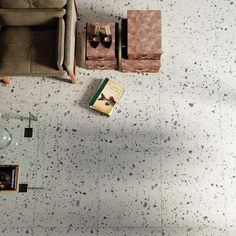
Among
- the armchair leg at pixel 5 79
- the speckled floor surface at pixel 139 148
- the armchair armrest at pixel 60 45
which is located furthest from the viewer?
the armchair leg at pixel 5 79

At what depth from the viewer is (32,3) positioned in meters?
3.28

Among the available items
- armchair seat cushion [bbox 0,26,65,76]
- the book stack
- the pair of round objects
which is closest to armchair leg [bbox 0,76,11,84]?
armchair seat cushion [bbox 0,26,65,76]

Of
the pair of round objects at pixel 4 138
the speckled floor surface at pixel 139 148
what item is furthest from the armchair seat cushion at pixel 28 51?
the pair of round objects at pixel 4 138

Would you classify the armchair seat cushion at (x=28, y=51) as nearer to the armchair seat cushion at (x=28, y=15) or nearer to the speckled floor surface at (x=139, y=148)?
the armchair seat cushion at (x=28, y=15)

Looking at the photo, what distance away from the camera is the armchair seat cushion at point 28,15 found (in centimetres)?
329

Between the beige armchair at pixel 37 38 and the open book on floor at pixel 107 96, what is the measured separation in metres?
0.37

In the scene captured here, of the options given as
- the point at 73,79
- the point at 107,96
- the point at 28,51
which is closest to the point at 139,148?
the point at 107,96

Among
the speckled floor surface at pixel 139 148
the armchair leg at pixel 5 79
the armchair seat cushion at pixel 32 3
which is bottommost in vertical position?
the speckled floor surface at pixel 139 148

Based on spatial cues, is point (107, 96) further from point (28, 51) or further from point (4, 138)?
point (4, 138)

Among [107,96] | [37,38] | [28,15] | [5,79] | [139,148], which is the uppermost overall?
[28,15]

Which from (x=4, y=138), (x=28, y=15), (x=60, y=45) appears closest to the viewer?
(x=60, y=45)

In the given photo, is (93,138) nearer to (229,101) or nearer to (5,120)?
(5,120)

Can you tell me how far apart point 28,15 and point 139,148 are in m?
1.69

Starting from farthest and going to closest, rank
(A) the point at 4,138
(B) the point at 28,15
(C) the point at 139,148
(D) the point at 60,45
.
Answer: (C) the point at 139,148 < (A) the point at 4,138 < (B) the point at 28,15 < (D) the point at 60,45
